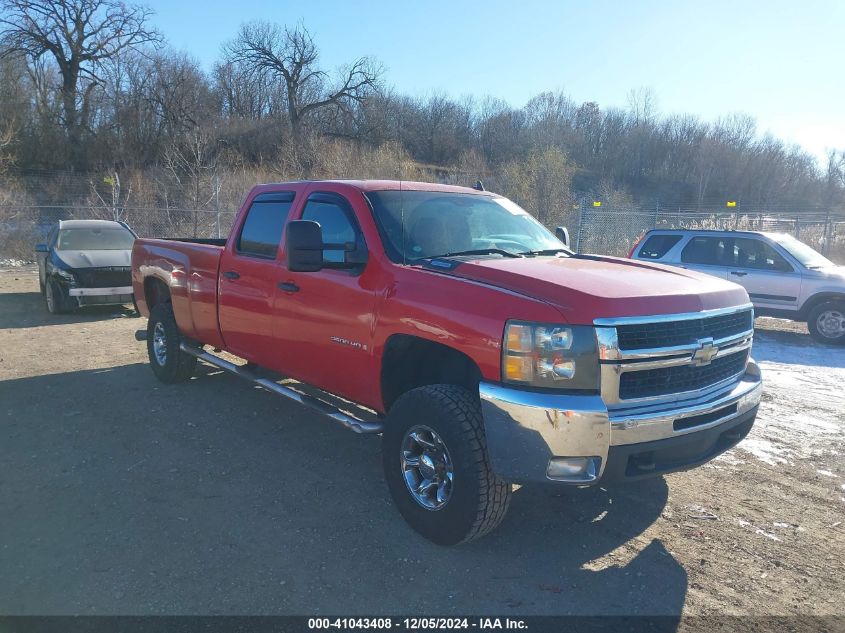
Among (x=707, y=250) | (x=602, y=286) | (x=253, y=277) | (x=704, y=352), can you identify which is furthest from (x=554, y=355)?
(x=707, y=250)

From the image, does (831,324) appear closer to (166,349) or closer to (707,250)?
(707,250)

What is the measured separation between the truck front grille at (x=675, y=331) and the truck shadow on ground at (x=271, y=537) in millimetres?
1234

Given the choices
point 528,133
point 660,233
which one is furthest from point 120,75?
point 660,233

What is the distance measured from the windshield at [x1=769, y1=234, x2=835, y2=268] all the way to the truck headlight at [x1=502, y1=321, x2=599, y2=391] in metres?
8.84

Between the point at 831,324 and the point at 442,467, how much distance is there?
8.88 m

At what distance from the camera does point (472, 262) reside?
3666 millimetres

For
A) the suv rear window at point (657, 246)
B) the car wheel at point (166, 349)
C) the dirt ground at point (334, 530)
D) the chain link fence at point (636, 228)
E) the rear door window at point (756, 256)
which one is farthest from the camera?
the chain link fence at point (636, 228)

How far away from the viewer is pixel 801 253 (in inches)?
401

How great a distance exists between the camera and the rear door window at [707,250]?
10547 mm

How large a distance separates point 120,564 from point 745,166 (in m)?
64.3

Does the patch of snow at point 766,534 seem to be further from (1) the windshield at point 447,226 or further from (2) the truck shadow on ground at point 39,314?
(2) the truck shadow on ground at point 39,314

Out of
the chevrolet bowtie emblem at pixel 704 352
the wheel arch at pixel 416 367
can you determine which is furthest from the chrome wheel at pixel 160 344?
the chevrolet bowtie emblem at pixel 704 352

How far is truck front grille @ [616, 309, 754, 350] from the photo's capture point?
3012 mm

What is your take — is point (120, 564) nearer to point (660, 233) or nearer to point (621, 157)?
point (660, 233)
